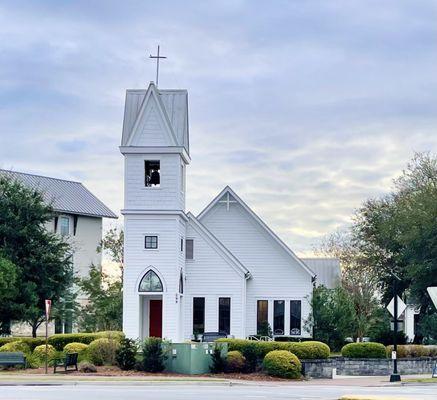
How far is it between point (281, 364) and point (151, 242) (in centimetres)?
1437

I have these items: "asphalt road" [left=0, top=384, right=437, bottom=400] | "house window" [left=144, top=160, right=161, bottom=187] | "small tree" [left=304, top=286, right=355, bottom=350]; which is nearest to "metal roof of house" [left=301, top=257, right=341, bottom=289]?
"small tree" [left=304, top=286, right=355, bottom=350]

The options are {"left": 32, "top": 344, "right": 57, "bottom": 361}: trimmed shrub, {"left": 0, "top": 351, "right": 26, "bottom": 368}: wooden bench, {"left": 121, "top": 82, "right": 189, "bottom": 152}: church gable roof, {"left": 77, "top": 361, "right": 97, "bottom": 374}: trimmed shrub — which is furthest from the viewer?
{"left": 121, "top": 82, "right": 189, "bottom": 152}: church gable roof

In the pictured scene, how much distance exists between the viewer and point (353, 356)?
49.2 metres

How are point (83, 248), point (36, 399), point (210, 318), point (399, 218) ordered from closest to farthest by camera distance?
point (36, 399), point (210, 318), point (399, 218), point (83, 248)

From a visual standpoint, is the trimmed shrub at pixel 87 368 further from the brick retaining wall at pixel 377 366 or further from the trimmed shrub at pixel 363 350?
the trimmed shrub at pixel 363 350

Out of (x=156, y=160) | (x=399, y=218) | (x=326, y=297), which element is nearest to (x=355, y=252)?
(x=399, y=218)

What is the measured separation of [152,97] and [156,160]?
333cm

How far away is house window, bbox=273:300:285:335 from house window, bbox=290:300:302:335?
0.53 meters

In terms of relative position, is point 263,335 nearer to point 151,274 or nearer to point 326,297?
point 326,297

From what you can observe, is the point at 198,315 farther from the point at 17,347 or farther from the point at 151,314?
the point at 17,347

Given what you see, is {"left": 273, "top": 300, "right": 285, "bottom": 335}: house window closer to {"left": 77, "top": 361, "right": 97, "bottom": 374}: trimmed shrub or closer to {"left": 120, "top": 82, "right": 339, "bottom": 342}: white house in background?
{"left": 120, "top": 82, "right": 339, "bottom": 342}: white house in background

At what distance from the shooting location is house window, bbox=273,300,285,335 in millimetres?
61375

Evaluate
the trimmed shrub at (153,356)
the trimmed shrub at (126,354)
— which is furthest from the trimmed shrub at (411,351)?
the trimmed shrub at (126,354)

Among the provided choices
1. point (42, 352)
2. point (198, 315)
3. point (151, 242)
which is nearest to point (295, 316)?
point (198, 315)
